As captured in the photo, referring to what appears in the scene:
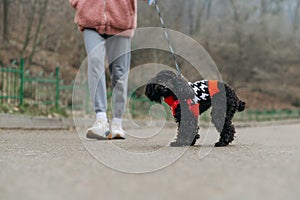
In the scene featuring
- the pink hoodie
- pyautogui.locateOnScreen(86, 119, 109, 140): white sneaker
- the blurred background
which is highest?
the pink hoodie

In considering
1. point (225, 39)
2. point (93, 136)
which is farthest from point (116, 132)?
point (225, 39)

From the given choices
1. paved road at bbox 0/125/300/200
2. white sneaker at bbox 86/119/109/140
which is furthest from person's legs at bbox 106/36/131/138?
paved road at bbox 0/125/300/200

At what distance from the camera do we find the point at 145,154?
378 cm

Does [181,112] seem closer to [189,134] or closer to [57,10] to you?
[189,134]

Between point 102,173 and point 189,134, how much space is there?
2.00 metres

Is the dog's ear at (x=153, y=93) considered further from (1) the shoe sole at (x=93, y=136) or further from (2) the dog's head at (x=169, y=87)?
(1) the shoe sole at (x=93, y=136)

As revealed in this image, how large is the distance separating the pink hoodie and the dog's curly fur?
42.2 inches

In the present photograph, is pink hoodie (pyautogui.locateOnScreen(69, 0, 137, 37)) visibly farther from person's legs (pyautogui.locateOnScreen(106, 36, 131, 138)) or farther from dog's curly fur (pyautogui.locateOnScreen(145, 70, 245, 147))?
dog's curly fur (pyautogui.locateOnScreen(145, 70, 245, 147))

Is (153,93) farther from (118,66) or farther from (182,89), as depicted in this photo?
(118,66)

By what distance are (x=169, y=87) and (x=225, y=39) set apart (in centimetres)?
2615

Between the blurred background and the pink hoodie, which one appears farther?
the blurred background

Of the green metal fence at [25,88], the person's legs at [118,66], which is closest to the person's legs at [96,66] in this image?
the person's legs at [118,66]

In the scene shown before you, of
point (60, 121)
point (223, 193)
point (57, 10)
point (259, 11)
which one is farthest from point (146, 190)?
point (259, 11)

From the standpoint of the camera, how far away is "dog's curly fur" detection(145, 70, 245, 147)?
4461 mm
